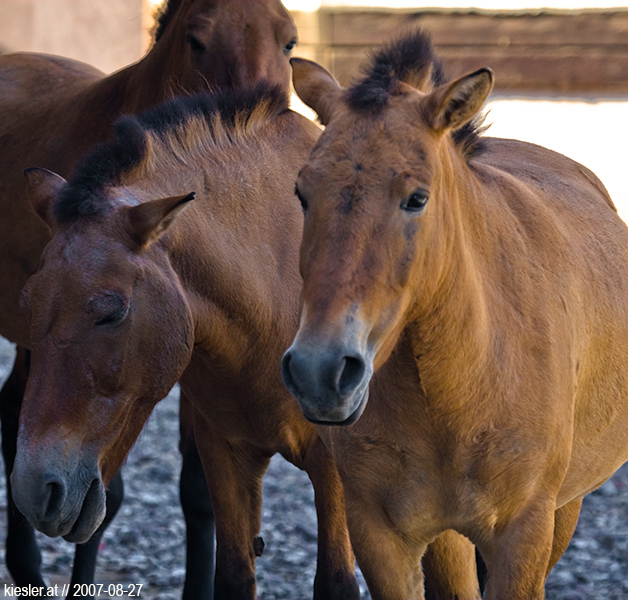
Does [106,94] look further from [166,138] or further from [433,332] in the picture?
[433,332]

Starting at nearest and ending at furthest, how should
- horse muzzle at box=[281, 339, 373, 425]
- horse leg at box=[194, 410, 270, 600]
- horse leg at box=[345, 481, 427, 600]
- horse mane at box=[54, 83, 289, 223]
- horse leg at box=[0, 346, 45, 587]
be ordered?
1. horse muzzle at box=[281, 339, 373, 425]
2. horse leg at box=[345, 481, 427, 600]
3. horse mane at box=[54, 83, 289, 223]
4. horse leg at box=[194, 410, 270, 600]
5. horse leg at box=[0, 346, 45, 587]

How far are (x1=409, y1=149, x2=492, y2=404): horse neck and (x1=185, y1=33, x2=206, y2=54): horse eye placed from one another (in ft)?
4.60

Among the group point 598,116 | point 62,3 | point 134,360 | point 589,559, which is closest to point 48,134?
point 134,360

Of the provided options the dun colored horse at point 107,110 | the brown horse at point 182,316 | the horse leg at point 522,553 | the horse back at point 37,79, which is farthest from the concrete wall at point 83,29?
the horse leg at point 522,553

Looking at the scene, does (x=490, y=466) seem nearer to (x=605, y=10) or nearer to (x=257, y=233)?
(x=257, y=233)

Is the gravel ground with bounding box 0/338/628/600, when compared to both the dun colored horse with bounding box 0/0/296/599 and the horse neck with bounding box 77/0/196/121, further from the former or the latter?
the horse neck with bounding box 77/0/196/121

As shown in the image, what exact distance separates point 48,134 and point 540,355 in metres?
2.38

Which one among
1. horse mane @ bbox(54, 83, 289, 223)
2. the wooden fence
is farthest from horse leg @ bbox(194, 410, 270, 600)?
the wooden fence

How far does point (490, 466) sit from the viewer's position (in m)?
2.36

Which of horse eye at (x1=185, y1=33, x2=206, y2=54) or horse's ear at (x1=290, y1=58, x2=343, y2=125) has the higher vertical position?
horse eye at (x1=185, y1=33, x2=206, y2=54)

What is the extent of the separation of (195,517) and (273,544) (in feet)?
4.49

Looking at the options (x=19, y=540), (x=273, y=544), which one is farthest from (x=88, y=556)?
(x=273, y=544)

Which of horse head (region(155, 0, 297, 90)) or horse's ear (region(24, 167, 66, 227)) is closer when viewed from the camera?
horse's ear (region(24, 167, 66, 227))

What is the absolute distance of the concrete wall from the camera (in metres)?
9.47
